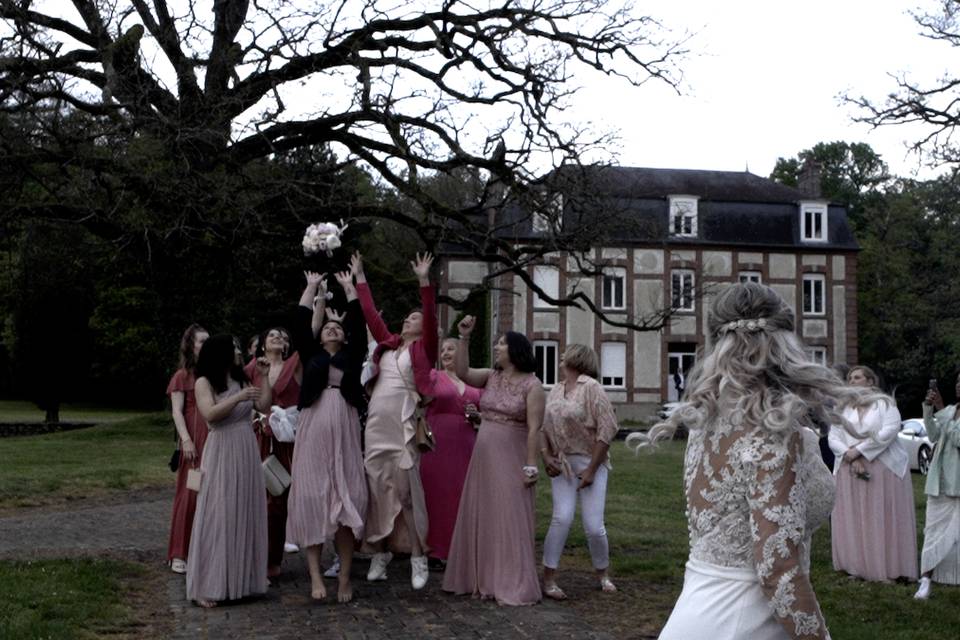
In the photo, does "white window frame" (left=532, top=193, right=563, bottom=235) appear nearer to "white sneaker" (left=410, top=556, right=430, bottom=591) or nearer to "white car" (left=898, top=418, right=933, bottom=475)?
"white car" (left=898, top=418, right=933, bottom=475)

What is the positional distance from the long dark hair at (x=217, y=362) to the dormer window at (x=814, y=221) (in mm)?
50303

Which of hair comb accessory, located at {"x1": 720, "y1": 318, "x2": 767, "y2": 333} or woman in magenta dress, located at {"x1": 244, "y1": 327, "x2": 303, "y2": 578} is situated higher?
hair comb accessory, located at {"x1": 720, "y1": 318, "x2": 767, "y2": 333}

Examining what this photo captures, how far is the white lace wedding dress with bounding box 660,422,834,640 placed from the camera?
3.58m

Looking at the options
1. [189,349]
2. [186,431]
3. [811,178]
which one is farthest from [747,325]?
[811,178]

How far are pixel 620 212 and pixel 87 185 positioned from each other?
10.0 metres

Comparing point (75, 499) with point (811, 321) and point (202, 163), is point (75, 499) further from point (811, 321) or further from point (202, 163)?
point (811, 321)

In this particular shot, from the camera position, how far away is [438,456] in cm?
1084

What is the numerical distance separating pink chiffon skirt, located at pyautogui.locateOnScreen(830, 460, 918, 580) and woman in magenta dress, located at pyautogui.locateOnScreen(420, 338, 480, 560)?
3.59 metres

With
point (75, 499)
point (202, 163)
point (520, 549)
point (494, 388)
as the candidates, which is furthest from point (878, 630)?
point (202, 163)

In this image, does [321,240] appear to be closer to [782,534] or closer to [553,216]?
[782,534]

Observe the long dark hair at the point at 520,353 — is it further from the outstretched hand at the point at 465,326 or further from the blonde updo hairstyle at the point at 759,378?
the blonde updo hairstyle at the point at 759,378

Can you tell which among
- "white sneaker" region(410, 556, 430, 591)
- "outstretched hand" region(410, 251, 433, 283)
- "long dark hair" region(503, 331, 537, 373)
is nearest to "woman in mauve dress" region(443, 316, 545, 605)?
"long dark hair" region(503, 331, 537, 373)

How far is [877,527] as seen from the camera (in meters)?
11.2

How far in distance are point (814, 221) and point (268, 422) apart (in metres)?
49.7
